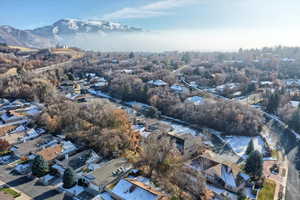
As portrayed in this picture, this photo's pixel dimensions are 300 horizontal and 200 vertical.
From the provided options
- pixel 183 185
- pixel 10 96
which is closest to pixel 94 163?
pixel 183 185

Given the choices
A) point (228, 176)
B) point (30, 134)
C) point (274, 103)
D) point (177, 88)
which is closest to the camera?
point (228, 176)

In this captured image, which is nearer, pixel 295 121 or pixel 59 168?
pixel 59 168

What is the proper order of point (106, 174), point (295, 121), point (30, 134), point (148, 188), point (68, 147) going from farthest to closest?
point (295, 121)
point (30, 134)
point (68, 147)
point (106, 174)
point (148, 188)

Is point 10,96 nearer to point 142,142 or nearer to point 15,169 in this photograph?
point 15,169

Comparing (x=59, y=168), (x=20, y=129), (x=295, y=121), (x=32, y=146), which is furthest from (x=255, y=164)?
(x=20, y=129)

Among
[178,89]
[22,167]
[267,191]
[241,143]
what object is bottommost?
[267,191]

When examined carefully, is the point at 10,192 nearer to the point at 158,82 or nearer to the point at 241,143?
the point at 241,143

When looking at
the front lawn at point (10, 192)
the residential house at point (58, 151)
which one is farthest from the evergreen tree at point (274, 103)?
the front lawn at point (10, 192)
